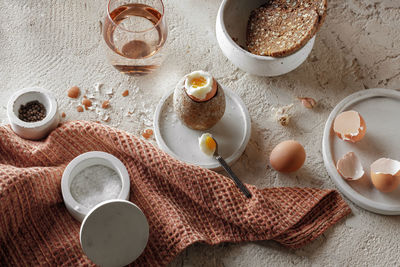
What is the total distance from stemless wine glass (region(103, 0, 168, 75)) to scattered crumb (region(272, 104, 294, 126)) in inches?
11.7

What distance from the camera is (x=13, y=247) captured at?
0.98 meters

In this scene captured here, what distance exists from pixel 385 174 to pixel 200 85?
0.42m

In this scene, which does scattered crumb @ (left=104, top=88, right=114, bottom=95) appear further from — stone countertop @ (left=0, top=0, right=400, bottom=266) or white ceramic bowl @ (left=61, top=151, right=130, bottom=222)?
white ceramic bowl @ (left=61, top=151, right=130, bottom=222)

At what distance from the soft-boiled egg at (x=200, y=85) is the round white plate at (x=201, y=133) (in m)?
0.13

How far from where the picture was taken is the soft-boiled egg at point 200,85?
40.4 inches

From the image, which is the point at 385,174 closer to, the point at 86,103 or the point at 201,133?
the point at 201,133

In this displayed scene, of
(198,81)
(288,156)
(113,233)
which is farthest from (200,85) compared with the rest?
(113,233)

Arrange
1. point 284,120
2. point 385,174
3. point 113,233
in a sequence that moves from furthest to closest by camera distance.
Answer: point 284,120 → point 385,174 → point 113,233

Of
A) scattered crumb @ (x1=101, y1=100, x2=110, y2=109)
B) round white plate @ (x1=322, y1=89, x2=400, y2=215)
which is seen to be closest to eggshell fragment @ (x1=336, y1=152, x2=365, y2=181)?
round white plate @ (x1=322, y1=89, x2=400, y2=215)

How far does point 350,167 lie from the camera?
43.8 inches

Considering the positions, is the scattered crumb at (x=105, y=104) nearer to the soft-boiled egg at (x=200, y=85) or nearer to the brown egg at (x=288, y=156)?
the soft-boiled egg at (x=200, y=85)

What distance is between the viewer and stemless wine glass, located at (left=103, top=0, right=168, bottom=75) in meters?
1.12

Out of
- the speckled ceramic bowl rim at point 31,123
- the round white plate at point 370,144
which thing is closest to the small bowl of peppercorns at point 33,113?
the speckled ceramic bowl rim at point 31,123

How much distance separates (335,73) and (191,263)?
557mm
